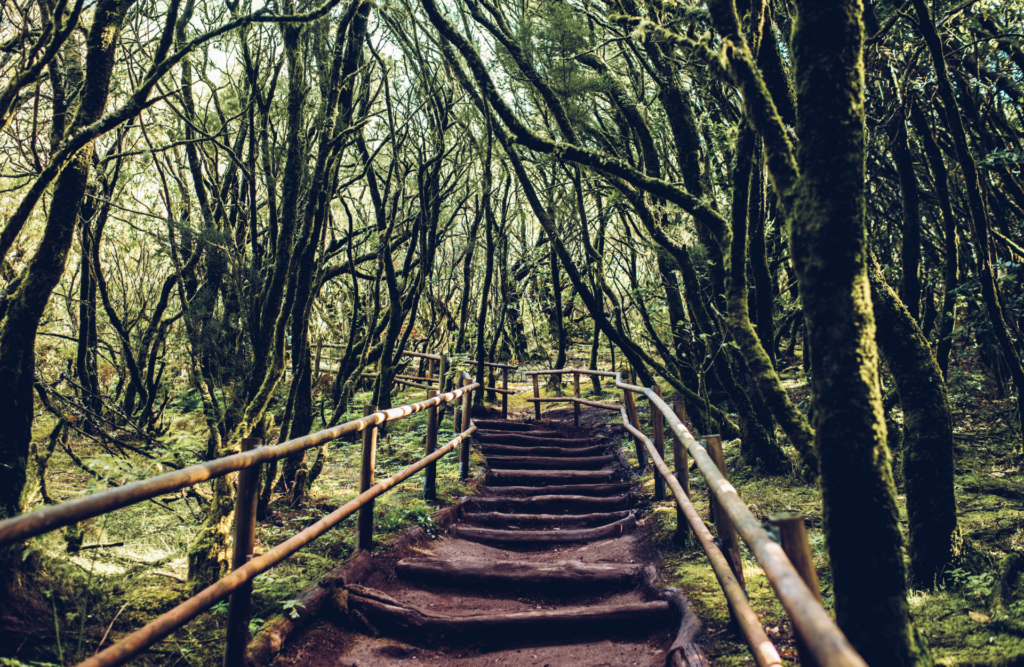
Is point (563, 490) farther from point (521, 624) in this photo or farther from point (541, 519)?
point (521, 624)

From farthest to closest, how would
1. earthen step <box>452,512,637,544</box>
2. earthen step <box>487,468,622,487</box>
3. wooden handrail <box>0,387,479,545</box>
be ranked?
earthen step <box>487,468,622,487</box> < earthen step <box>452,512,637,544</box> < wooden handrail <box>0,387,479,545</box>

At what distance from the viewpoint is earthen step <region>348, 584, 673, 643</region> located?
312 centimetres

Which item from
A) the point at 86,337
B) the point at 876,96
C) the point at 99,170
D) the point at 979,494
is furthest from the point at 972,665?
the point at 99,170

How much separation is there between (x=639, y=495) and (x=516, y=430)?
371 cm

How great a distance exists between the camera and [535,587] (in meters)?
3.76

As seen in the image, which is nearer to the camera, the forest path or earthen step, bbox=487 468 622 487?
the forest path

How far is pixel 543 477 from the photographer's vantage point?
21.9 ft

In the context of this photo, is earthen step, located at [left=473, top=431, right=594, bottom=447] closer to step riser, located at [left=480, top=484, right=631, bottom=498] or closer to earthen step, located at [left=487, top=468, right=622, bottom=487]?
earthen step, located at [left=487, top=468, right=622, bottom=487]

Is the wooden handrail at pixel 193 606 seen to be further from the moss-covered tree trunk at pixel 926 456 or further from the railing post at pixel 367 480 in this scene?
the moss-covered tree trunk at pixel 926 456

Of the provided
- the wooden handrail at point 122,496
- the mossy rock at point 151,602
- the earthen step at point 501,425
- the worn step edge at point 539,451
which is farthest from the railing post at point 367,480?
the earthen step at point 501,425

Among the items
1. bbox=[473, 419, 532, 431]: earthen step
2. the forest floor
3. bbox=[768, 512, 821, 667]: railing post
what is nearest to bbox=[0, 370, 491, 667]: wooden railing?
the forest floor

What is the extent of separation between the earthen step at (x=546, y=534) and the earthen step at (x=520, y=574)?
3.35ft

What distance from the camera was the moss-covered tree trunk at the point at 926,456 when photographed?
9.36ft

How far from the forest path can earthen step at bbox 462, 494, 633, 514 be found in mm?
11
